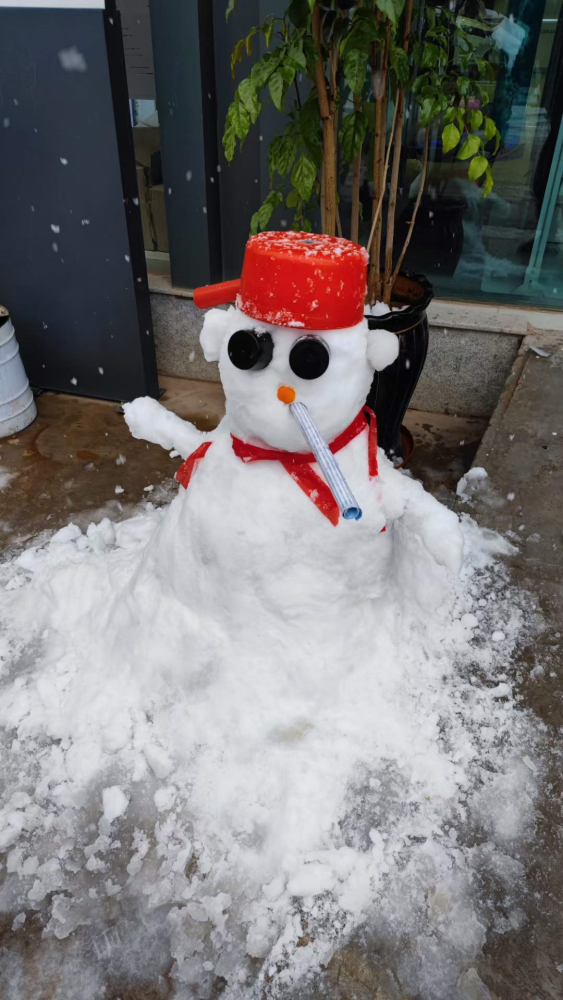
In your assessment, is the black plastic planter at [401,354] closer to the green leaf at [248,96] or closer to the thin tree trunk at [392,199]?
the thin tree trunk at [392,199]

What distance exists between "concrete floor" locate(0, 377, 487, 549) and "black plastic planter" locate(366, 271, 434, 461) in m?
0.41

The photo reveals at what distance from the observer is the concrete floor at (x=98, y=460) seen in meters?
3.19

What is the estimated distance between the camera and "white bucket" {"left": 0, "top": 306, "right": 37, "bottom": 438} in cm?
354

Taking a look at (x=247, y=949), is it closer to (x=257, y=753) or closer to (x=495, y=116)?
(x=257, y=753)

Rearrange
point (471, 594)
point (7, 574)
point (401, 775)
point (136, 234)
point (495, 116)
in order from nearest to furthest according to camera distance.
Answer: point (401, 775) → point (471, 594) → point (7, 574) → point (136, 234) → point (495, 116)

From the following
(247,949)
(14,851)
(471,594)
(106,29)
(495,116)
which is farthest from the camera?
(495,116)

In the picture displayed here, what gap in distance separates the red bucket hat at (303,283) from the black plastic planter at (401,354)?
1.25 metres

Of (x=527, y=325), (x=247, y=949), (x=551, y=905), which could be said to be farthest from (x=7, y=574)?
(x=527, y=325)

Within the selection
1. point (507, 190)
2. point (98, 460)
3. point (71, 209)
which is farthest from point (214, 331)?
point (507, 190)

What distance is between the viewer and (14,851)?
5.83 ft

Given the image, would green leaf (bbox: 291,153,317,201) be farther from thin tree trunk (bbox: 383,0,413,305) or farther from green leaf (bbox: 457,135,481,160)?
green leaf (bbox: 457,135,481,160)

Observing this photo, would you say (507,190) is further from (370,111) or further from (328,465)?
(328,465)

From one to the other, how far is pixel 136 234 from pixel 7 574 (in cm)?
195

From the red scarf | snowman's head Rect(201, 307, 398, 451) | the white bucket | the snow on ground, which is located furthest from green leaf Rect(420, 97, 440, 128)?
the white bucket
